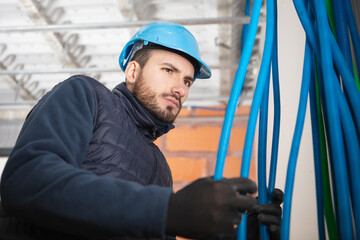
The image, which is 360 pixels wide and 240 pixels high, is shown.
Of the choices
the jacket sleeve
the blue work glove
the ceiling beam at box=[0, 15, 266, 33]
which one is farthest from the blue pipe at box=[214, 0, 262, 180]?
the ceiling beam at box=[0, 15, 266, 33]

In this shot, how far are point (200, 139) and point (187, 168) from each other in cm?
39

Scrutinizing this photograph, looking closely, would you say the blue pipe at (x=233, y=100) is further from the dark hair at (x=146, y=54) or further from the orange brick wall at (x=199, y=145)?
the orange brick wall at (x=199, y=145)

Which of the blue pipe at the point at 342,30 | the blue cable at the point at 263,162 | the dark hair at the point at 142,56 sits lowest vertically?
the blue cable at the point at 263,162

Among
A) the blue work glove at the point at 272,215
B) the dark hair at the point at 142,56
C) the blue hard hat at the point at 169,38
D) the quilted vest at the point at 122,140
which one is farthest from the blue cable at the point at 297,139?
the dark hair at the point at 142,56

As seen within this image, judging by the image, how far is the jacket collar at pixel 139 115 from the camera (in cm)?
97

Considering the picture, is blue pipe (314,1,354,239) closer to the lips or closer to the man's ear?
the lips

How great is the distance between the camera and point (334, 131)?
2.03 feet

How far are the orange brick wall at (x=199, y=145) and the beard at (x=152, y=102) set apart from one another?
236 centimetres

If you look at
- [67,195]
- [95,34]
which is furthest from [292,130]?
[95,34]

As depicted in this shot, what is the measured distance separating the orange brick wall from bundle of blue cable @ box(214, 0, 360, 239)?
264 cm

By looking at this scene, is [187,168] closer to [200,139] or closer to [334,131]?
[200,139]

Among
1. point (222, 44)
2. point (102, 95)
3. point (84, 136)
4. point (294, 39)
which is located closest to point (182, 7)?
point (222, 44)

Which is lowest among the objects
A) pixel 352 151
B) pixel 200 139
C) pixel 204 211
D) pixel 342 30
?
pixel 204 211

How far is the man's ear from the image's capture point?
1.20m
